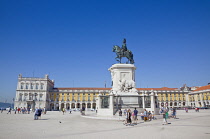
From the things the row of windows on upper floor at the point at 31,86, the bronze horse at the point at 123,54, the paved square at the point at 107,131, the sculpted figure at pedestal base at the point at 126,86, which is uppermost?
the bronze horse at the point at 123,54

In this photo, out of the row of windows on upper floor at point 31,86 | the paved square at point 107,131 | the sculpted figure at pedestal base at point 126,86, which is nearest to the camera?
the paved square at point 107,131

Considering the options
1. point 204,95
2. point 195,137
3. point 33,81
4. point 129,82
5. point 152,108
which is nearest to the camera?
Answer: point 195,137

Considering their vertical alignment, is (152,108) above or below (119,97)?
below

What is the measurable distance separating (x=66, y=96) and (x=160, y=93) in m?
49.3

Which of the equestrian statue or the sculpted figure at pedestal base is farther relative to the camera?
the equestrian statue

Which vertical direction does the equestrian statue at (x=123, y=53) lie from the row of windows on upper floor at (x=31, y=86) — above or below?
above

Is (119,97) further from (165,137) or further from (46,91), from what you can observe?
(46,91)

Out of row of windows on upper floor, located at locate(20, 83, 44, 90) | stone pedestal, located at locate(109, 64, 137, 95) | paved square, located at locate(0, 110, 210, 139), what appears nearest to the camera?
paved square, located at locate(0, 110, 210, 139)

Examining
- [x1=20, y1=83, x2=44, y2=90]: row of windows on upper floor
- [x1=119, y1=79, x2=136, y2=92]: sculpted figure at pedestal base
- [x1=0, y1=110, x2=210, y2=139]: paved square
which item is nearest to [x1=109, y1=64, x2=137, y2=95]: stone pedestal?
[x1=119, y1=79, x2=136, y2=92]: sculpted figure at pedestal base

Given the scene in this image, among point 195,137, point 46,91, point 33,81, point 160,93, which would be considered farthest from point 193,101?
point 195,137

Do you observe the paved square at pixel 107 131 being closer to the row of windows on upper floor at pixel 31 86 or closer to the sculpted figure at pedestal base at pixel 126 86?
the sculpted figure at pedestal base at pixel 126 86

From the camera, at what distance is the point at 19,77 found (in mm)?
75312

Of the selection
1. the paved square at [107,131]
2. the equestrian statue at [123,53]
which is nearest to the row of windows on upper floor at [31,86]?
the equestrian statue at [123,53]

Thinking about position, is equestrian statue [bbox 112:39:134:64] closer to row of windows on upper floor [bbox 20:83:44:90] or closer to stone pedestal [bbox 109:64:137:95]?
stone pedestal [bbox 109:64:137:95]
